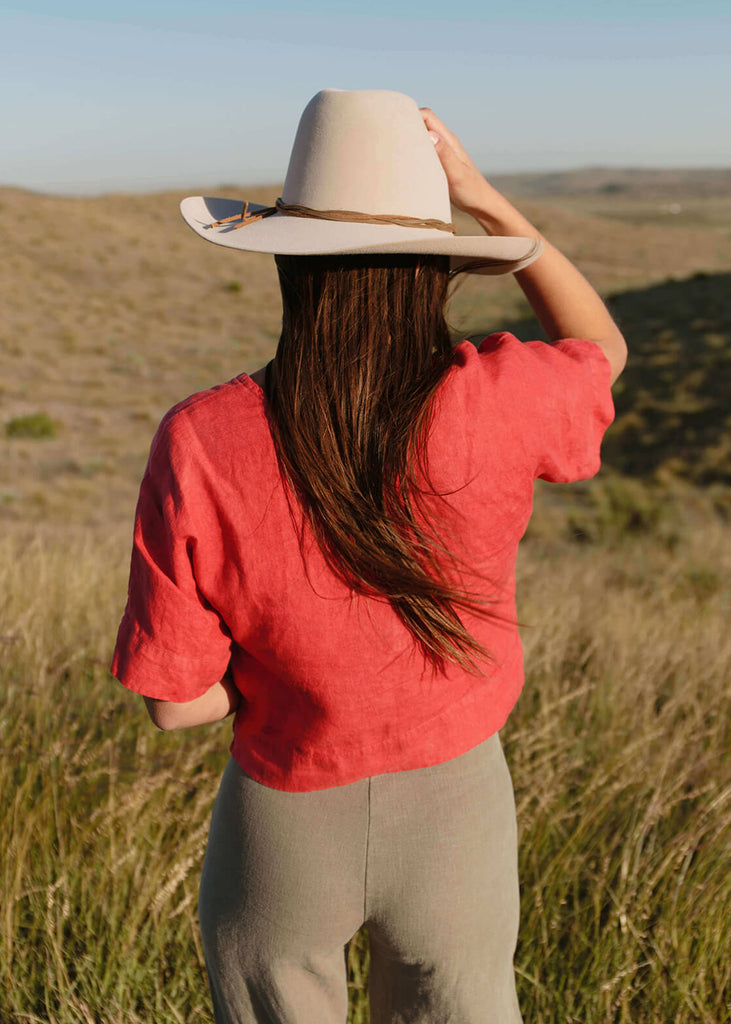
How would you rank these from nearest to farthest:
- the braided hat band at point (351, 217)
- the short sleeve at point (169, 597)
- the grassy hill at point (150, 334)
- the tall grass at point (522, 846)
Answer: the short sleeve at point (169, 597)
the braided hat band at point (351, 217)
the tall grass at point (522, 846)
the grassy hill at point (150, 334)

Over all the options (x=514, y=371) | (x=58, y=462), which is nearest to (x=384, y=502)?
(x=514, y=371)

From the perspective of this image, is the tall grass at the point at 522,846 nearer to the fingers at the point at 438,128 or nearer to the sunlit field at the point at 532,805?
the sunlit field at the point at 532,805

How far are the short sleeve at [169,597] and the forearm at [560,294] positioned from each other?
70cm

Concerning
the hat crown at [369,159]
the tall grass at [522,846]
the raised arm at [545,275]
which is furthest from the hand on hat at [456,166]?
the tall grass at [522,846]

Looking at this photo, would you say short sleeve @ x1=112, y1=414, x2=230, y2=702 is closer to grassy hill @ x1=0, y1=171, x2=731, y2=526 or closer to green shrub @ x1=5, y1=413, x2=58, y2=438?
grassy hill @ x1=0, y1=171, x2=731, y2=526

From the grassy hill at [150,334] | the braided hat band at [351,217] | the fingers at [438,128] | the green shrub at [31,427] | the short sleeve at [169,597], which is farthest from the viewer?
the green shrub at [31,427]

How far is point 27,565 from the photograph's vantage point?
4195 millimetres

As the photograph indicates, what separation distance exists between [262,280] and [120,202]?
16332 millimetres

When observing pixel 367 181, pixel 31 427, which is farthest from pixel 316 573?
pixel 31 427

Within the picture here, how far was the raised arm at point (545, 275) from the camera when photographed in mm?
1352

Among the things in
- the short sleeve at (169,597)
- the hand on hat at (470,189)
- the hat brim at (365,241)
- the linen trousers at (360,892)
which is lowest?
the linen trousers at (360,892)

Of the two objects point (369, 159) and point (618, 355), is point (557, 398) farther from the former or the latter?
point (369, 159)

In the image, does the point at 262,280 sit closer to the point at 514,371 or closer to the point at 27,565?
the point at 27,565

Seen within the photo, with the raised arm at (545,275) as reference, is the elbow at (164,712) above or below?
below
